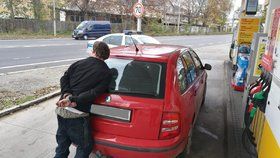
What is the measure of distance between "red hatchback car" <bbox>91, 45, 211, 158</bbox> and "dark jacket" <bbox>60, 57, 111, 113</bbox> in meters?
0.13

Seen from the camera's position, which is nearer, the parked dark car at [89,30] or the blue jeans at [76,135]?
the blue jeans at [76,135]

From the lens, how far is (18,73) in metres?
8.95

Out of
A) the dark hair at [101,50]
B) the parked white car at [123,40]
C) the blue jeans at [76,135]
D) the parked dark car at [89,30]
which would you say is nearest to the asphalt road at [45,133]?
the blue jeans at [76,135]

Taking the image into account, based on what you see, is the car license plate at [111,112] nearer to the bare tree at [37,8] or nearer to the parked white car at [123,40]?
the parked white car at [123,40]

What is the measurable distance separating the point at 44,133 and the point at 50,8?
106ft

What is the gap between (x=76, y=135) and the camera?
3150 mm

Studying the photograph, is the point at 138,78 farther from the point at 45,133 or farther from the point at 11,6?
the point at 11,6

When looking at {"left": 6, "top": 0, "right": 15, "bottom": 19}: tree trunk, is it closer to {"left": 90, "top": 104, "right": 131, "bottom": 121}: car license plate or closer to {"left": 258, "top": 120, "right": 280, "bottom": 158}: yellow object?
{"left": 90, "top": 104, "right": 131, "bottom": 121}: car license plate

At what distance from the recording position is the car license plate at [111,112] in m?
2.98

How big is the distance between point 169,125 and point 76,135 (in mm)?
1110

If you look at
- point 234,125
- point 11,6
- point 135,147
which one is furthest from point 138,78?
point 11,6

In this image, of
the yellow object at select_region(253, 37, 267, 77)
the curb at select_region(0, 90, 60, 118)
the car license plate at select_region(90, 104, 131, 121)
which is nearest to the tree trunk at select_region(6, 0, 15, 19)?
the curb at select_region(0, 90, 60, 118)

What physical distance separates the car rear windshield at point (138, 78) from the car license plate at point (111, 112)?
224mm

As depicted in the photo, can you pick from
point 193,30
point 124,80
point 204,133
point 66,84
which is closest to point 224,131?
point 204,133
